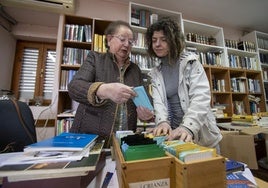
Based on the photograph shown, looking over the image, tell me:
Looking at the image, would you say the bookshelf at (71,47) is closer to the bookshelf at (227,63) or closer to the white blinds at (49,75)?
the white blinds at (49,75)

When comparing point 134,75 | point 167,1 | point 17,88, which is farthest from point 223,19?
point 17,88

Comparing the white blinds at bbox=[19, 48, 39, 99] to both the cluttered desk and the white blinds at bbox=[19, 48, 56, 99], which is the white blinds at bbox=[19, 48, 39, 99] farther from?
the cluttered desk

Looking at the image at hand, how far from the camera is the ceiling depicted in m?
2.26

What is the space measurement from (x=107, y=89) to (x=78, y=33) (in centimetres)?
170

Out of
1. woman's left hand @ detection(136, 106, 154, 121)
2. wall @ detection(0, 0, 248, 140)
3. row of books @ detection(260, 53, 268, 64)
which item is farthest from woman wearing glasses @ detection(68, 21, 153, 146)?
row of books @ detection(260, 53, 268, 64)

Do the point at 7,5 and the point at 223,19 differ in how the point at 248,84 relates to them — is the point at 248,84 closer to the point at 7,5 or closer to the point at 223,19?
the point at 223,19

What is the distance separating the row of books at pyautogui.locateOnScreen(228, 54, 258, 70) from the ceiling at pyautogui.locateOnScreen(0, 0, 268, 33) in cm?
78

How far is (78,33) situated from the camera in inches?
81.0

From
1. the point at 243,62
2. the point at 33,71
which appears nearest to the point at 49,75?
the point at 33,71

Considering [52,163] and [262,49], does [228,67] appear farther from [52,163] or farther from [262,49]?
[52,163]

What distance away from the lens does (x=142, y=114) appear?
2.93 ft

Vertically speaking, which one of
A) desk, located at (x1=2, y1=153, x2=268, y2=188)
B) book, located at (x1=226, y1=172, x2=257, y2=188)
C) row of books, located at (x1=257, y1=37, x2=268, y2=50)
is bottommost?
book, located at (x1=226, y1=172, x2=257, y2=188)

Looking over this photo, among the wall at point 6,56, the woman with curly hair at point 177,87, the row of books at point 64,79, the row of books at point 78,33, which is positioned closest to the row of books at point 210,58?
the row of books at point 78,33

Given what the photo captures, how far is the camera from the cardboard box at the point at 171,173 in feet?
1.01
